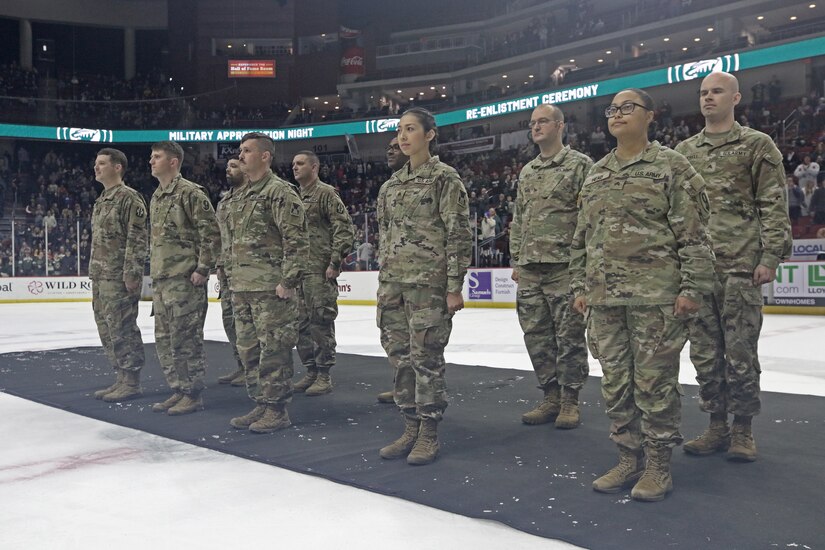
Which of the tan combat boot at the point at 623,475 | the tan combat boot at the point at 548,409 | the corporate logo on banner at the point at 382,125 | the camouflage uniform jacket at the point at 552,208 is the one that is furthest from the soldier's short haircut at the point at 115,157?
the corporate logo on banner at the point at 382,125

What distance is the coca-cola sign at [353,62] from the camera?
35688 millimetres

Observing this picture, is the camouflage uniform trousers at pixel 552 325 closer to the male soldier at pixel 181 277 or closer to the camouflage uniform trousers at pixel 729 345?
the camouflage uniform trousers at pixel 729 345

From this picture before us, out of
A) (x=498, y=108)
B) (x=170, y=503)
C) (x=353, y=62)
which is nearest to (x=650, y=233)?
(x=170, y=503)

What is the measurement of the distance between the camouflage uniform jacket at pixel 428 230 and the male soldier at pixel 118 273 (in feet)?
8.38

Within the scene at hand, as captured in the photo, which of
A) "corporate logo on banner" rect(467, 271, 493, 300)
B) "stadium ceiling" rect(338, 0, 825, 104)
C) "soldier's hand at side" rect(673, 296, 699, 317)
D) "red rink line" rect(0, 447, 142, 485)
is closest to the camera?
"soldier's hand at side" rect(673, 296, 699, 317)

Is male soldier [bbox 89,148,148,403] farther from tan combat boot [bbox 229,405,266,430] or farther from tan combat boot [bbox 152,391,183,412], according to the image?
tan combat boot [bbox 229,405,266,430]

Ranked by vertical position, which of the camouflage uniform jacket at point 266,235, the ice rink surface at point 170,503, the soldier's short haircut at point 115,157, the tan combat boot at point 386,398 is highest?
the soldier's short haircut at point 115,157

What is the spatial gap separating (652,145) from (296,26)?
34.9 meters

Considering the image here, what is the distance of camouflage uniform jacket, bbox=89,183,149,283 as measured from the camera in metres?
5.96

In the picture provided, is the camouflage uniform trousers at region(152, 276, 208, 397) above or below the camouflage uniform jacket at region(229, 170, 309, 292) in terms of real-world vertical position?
below

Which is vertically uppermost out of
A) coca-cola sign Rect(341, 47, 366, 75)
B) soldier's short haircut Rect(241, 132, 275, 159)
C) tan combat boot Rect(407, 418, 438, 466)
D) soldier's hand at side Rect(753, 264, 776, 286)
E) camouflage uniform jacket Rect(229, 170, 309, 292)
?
coca-cola sign Rect(341, 47, 366, 75)

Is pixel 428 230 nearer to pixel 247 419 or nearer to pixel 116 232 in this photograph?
pixel 247 419

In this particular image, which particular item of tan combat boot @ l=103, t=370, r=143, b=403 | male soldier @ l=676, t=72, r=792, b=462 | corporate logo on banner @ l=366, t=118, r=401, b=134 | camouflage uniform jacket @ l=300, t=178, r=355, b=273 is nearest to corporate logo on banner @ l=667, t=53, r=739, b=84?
corporate logo on banner @ l=366, t=118, r=401, b=134

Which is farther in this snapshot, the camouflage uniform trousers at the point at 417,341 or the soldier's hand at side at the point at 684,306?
the camouflage uniform trousers at the point at 417,341
